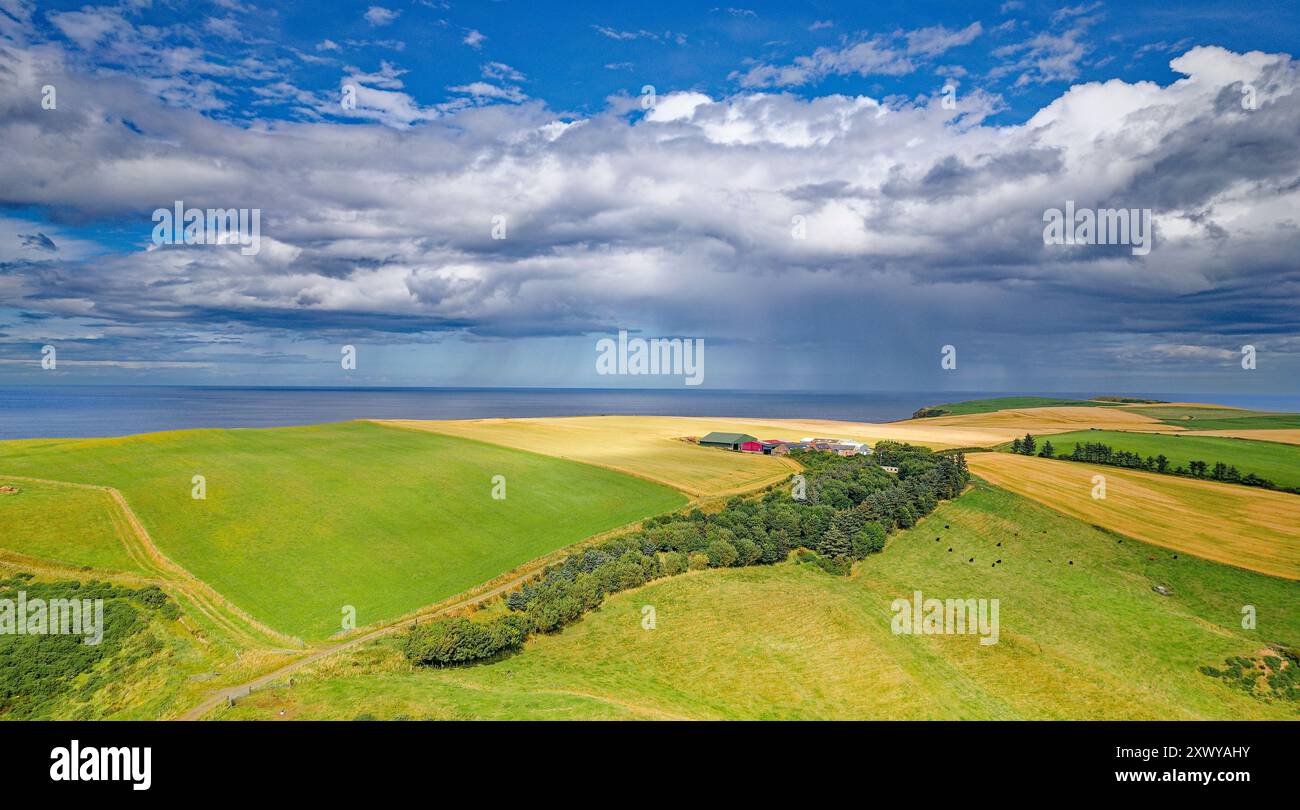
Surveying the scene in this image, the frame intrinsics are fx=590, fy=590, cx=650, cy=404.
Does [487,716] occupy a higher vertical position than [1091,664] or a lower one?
higher

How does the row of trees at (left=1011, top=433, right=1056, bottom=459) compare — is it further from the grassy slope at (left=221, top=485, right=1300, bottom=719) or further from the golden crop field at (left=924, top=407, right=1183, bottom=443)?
the grassy slope at (left=221, top=485, right=1300, bottom=719)

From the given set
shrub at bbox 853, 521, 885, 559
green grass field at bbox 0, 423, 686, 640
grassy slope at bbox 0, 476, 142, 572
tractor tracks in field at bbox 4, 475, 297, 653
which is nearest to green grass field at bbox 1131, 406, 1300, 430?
shrub at bbox 853, 521, 885, 559

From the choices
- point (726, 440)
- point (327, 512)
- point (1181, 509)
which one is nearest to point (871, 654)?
point (327, 512)
